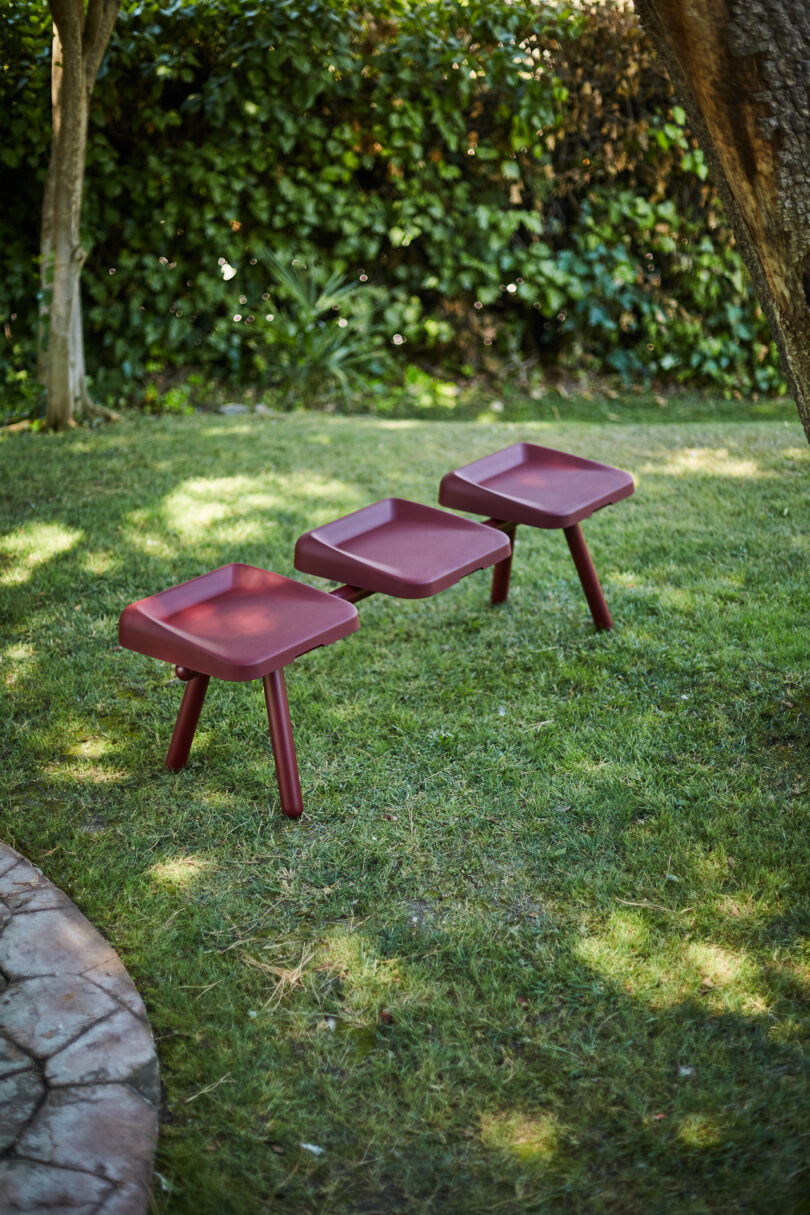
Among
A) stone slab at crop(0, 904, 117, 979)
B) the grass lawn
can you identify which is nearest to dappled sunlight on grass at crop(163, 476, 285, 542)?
the grass lawn

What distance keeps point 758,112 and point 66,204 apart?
4.62 meters

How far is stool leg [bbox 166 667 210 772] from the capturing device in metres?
2.76

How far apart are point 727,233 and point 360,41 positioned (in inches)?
118

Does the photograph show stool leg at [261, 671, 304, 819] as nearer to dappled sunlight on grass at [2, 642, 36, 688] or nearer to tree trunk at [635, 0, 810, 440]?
dappled sunlight on grass at [2, 642, 36, 688]

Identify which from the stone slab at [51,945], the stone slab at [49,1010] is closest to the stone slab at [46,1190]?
the stone slab at [49,1010]

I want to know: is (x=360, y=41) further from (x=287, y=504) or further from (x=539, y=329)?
(x=287, y=504)

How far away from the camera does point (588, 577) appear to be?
3.57 m

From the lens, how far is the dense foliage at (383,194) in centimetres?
661

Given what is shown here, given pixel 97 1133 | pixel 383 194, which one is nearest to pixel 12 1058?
pixel 97 1133

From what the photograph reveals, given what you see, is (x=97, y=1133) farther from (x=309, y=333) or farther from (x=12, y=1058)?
(x=309, y=333)

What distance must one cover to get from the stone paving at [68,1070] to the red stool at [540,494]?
1854 millimetres

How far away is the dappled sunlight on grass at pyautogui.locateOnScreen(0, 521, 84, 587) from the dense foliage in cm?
274

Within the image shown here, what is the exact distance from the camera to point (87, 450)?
5.57 meters

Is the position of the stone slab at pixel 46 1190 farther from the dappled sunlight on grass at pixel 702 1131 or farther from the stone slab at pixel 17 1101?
the dappled sunlight on grass at pixel 702 1131
